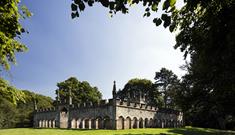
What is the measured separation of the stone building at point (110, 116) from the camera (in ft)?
136

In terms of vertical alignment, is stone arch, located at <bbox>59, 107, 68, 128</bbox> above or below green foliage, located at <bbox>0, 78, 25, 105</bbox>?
below

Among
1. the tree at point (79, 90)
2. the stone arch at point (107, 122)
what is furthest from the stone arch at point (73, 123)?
the tree at point (79, 90)

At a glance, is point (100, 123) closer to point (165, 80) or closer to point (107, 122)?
point (107, 122)

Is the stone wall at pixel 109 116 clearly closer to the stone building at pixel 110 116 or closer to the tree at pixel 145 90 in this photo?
the stone building at pixel 110 116

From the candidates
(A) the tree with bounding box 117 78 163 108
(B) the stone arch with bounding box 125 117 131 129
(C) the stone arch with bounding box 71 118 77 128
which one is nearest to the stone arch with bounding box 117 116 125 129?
(B) the stone arch with bounding box 125 117 131 129

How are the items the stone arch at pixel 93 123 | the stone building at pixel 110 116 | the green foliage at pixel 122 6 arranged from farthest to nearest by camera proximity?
the stone arch at pixel 93 123 < the stone building at pixel 110 116 < the green foliage at pixel 122 6

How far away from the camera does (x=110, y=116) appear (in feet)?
135

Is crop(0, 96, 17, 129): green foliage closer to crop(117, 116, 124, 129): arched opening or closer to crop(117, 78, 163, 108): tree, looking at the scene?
crop(117, 78, 163, 108): tree

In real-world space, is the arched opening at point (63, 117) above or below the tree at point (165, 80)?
below

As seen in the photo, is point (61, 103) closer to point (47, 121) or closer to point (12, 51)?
point (47, 121)

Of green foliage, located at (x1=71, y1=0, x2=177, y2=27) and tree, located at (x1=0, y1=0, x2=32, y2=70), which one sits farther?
tree, located at (x1=0, y1=0, x2=32, y2=70)

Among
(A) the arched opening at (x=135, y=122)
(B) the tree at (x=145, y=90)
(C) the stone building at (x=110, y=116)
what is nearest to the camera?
(C) the stone building at (x=110, y=116)

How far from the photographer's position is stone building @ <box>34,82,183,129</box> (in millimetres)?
41531

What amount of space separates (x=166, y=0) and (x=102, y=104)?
126 feet
